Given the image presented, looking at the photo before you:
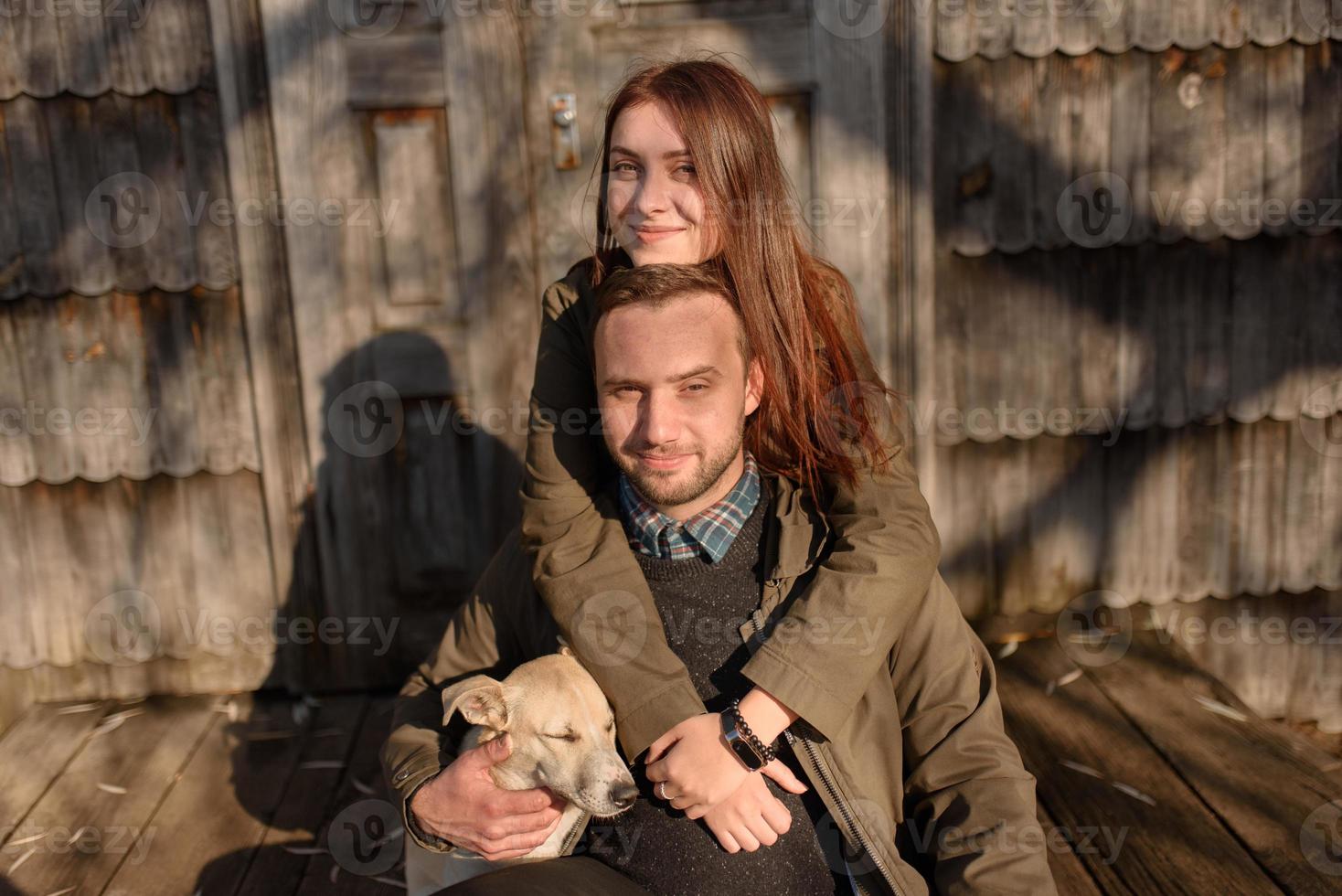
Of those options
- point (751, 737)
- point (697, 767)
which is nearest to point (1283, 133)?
point (751, 737)

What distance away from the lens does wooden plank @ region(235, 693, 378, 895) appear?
298cm

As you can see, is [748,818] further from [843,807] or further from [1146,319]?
[1146,319]

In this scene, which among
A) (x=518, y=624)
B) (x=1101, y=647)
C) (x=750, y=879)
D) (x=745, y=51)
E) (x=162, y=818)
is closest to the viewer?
(x=750, y=879)

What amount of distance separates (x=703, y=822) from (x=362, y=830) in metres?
1.49

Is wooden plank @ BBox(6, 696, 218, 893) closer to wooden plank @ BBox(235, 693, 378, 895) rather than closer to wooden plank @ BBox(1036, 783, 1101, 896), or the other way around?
wooden plank @ BBox(235, 693, 378, 895)

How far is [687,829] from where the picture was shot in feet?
7.00

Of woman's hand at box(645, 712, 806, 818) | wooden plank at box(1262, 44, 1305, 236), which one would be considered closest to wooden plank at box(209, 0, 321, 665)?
woman's hand at box(645, 712, 806, 818)

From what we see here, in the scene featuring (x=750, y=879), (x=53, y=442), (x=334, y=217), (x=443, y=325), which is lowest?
(x=750, y=879)

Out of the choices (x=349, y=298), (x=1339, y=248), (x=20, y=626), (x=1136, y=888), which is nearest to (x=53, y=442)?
(x=20, y=626)

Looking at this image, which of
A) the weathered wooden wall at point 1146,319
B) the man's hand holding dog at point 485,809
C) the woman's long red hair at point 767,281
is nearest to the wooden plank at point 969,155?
the weathered wooden wall at point 1146,319

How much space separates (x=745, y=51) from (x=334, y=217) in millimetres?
1523

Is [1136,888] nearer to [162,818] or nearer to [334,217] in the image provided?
[162,818]

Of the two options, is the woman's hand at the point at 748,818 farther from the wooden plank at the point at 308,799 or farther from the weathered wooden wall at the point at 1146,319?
the weathered wooden wall at the point at 1146,319

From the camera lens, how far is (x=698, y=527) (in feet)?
7.46
